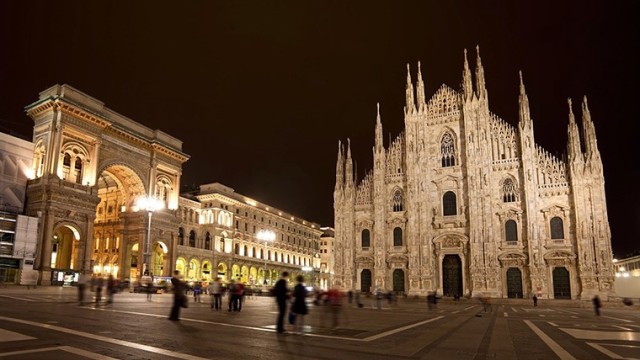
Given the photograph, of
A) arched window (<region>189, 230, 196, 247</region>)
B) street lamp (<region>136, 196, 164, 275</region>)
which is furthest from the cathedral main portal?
arched window (<region>189, 230, 196, 247</region>)

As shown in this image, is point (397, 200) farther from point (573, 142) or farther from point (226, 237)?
point (226, 237)

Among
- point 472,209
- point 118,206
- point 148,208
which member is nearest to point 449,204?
point 472,209

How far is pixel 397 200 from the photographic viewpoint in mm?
54156

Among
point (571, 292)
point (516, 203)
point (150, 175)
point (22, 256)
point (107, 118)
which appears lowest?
point (571, 292)

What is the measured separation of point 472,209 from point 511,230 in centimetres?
464

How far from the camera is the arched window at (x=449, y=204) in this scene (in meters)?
51.2

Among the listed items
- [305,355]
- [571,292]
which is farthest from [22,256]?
[571,292]

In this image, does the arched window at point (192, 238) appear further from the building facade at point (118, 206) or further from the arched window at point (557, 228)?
the arched window at point (557, 228)

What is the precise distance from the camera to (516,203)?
4775cm

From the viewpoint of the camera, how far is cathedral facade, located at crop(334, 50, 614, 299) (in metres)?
44.7

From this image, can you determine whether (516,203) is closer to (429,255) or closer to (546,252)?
(546,252)

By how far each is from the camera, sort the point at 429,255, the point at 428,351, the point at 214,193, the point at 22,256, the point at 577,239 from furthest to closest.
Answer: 1. the point at 214,193
2. the point at 429,255
3. the point at 577,239
4. the point at 22,256
5. the point at 428,351

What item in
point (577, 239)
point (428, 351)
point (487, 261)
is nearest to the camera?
point (428, 351)

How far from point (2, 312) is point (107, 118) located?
36931mm
